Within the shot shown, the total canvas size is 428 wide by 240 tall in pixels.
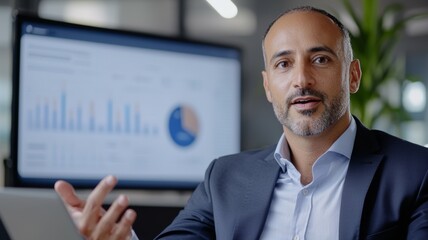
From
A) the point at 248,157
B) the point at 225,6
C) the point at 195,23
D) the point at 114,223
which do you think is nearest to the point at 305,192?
the point at 248,157

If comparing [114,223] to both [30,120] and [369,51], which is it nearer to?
[30,120]

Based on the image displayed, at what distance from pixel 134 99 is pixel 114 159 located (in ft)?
0.78

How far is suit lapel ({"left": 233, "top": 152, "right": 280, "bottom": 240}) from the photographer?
60.8 inches

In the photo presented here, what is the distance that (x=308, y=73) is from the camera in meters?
1.52

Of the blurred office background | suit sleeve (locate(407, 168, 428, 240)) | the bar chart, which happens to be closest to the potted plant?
the blurred office background

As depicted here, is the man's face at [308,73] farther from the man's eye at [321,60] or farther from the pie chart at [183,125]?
the pie chart at [183,125]

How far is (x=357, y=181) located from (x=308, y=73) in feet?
0.90

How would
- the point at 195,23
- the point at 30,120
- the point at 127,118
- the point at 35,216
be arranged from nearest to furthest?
1. the point at 35,216
2. the point at 30,120
3. the point at 127,118
4. the point at 195,23

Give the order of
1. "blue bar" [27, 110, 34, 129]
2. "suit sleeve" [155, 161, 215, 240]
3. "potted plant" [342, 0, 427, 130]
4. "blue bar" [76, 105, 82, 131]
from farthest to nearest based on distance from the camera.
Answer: "potted plant" [342, 0, 427, 130]
"blue bar" [76, 105, 82, 131]
"blue bar" [27, 110, 34, 129]
"suit sleeve" [155, 161, 215, 240]

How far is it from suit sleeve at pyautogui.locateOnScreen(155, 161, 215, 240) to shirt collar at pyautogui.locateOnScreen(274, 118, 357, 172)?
0.67 feet

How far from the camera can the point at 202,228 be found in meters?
1.67

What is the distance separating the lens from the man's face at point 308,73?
1.52 meters

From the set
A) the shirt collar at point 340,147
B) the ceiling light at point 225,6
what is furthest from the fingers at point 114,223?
the ceiling light at point 225,6

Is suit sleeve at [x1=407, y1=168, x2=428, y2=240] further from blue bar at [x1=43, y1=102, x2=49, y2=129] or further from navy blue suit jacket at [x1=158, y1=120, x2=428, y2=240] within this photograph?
blue bar at [x1=43, y1=102, x2=49, y2=129]
